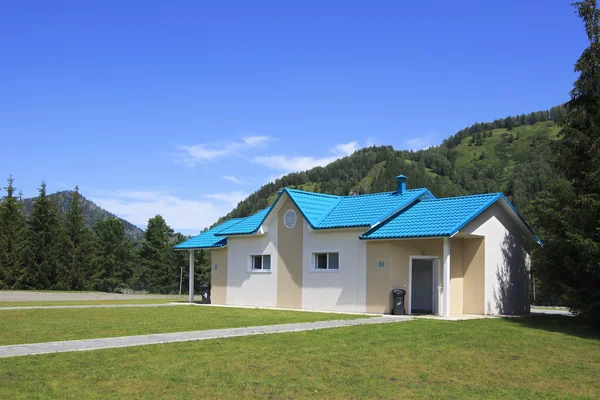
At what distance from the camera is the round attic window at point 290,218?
91.4 feet

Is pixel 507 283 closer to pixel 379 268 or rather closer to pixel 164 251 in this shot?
pixel 379 268

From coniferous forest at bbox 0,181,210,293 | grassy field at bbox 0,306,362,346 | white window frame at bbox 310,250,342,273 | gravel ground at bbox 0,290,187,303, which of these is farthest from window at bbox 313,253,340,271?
coniferous forest at bbox 0,181,210,293

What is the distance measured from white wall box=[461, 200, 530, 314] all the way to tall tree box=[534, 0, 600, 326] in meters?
3.56

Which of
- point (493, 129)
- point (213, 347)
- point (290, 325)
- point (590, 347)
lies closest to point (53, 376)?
point (213, 347)

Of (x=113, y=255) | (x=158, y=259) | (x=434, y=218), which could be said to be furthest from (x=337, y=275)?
(x=113, y=255)

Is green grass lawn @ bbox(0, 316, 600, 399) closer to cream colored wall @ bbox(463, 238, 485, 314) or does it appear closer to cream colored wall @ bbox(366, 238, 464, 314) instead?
cream colored wall @ bbox(366, 238, 464, 314)

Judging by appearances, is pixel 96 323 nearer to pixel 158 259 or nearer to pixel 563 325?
pixel 563 325

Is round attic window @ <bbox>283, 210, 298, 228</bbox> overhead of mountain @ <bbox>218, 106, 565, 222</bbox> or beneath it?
beneath

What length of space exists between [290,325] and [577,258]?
31.5 feet

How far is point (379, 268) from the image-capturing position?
2442 cm

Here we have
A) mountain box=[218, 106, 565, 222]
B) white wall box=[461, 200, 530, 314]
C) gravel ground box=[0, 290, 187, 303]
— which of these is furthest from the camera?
mountain box=[218, 106, 565, 222]

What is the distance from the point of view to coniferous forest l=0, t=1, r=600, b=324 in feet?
63.9

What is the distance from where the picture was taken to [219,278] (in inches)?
1239

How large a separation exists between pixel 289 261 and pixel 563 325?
1198 centimetres
